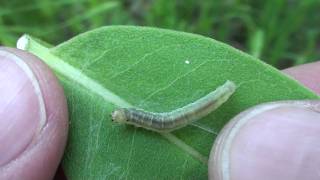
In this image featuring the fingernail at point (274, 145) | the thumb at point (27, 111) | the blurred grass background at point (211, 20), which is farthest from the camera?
the blurred grass background at point (211, 20)

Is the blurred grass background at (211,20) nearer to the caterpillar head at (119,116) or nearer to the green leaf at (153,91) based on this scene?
the green leaf at (153,91)

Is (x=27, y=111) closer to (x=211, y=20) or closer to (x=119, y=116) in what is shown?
(x=119, y=116)

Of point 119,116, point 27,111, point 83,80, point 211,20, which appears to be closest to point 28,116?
point 27,111

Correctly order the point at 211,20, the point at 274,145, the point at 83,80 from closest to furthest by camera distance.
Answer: the point at 274,145
the point at 83,80
the point at 211,20

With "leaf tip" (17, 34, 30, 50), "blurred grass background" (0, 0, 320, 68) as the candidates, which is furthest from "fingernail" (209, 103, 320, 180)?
"blurred grass background" (0, 0, 320, 68)

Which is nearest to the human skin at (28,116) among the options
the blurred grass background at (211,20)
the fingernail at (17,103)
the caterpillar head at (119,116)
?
the fingernail at (17,103)

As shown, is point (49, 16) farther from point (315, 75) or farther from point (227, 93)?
A: point (227, 93)

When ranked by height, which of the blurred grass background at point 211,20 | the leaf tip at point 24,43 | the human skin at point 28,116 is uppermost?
the leaf tip at point 24,43
